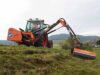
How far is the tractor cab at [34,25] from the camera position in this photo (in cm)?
2456

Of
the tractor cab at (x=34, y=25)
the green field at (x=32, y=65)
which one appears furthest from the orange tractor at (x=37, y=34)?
the green field at (x=32, y=65)

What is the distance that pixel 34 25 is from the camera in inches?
977

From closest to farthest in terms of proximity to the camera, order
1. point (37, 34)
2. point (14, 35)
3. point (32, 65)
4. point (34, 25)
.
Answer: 1. point (32, 65)
2. point (14, 35)
3. point (37, 34)
4. point (34, 25)

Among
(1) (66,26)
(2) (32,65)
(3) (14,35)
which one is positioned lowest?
(2) (32,65)

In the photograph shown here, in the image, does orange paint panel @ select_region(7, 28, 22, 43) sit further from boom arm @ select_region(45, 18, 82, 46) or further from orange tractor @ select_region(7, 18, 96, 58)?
boom arm @ select_region(45, 18, 82, 46)

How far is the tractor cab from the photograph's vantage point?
967 inches

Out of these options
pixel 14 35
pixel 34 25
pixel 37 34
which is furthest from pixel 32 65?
pixel 34 25

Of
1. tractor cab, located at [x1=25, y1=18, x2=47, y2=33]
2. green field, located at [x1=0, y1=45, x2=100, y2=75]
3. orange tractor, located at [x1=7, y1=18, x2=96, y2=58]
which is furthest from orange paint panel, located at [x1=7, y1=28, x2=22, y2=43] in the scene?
green field, located at [x1=0, y1=45, x2=100, y2=75]

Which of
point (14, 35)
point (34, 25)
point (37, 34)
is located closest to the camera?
point (14, 35)

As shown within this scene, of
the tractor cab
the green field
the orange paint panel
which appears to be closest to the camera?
the green field

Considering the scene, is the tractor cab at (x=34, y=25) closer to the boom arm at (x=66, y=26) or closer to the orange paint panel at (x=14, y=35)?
the boom arm at (x=66, y=26)

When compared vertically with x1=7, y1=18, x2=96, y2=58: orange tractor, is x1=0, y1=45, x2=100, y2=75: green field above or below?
below

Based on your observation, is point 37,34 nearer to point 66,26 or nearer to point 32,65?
point 66,26

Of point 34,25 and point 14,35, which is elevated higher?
point 34,25
